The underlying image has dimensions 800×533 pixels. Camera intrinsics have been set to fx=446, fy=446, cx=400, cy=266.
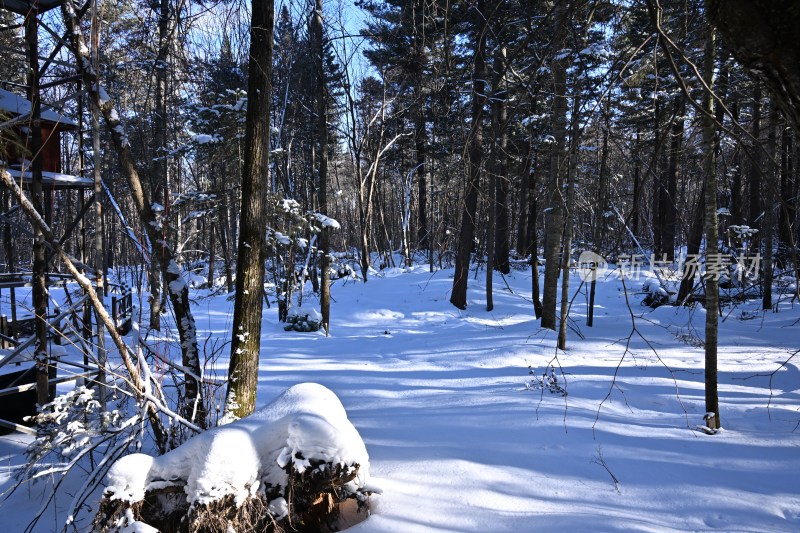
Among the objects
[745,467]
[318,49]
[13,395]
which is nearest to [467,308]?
[318,49]

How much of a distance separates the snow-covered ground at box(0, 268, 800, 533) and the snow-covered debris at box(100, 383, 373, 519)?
0.61m

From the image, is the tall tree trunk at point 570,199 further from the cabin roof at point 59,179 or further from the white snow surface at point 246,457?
the cabin roof at point 59,179

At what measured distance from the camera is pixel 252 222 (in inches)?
166

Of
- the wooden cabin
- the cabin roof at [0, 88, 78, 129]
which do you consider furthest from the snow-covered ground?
the cabin roof at [0, 88, 78, 129]

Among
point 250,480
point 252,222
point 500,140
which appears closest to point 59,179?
point 252,222

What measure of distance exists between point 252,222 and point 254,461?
2.14 metres

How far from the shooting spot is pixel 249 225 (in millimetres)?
4203

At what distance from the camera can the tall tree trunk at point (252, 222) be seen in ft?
13.6

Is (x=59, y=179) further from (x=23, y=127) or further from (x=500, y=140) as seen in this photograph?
(x=500, y=140)

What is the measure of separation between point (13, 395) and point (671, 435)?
7981mm

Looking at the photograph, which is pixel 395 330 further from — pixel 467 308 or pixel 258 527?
pixel 258 527

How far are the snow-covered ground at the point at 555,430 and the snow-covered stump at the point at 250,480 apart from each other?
17.6 inches

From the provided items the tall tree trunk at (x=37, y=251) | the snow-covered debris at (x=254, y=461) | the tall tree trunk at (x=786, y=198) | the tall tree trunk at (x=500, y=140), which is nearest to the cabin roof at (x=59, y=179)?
the tall tree trunk at (x=37, y=251)

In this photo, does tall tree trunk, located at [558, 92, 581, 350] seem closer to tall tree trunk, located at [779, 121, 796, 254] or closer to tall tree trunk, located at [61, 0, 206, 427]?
tall tree trunk, located at [779, 121, 796, 254]
